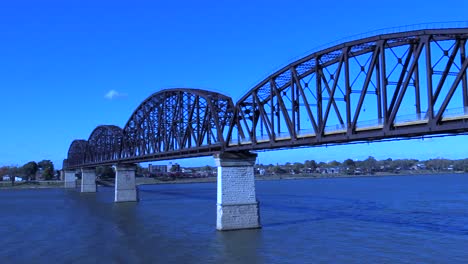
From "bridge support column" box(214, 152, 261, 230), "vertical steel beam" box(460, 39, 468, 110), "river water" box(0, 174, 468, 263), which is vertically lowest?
"river water" box(0, 174, 468, 263)

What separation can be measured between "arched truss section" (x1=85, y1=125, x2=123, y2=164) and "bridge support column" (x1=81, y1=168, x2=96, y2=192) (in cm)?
521

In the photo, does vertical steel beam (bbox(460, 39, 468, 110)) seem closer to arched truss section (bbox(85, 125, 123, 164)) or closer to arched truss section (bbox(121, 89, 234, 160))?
arched truss section (bbox(121, 89, 234, 160))

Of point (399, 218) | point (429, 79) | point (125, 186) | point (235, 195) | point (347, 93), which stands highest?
point (347, 93)

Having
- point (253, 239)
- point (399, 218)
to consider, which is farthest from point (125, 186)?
point (253, 239)

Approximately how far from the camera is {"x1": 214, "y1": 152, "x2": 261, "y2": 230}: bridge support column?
5188 centimetres

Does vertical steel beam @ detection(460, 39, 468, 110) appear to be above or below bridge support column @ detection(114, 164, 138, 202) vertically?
above

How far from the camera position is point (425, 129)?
33156 millimetres

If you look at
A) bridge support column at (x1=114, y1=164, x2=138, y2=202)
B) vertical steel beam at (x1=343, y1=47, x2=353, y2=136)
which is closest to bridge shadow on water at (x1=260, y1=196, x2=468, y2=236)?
vertical steel beam at (x1=343, y1=47, x2=353, y2=136)

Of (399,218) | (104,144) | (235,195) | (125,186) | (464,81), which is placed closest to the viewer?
(464,81)

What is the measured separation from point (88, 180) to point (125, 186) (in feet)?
227

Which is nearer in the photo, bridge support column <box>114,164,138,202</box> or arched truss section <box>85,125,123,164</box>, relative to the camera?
bridge support column <box>114,164,138,202</box>

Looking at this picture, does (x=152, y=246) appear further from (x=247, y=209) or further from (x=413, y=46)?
(x=413, y=46)

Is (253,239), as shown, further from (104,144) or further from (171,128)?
(104,144)

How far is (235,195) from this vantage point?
2073 inches
